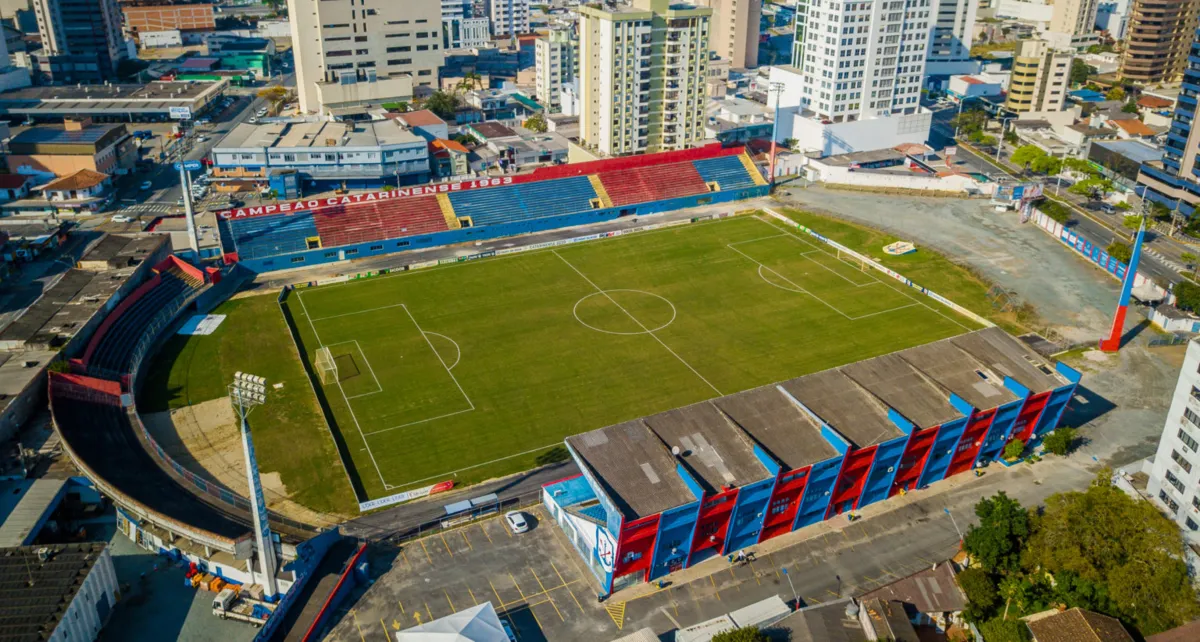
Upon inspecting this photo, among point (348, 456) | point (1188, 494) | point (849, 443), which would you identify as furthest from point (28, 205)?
point (1188, 494)

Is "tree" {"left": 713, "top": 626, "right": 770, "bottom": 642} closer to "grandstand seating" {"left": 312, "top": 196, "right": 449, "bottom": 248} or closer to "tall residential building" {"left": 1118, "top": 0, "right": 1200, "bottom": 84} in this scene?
"grandstand seating" {"left": 312, "top": 196, "right": 449, "bottom": 248}

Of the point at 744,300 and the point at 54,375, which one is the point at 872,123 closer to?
the point at 744,300

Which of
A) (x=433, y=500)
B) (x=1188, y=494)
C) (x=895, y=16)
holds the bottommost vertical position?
(x=433, y=500)

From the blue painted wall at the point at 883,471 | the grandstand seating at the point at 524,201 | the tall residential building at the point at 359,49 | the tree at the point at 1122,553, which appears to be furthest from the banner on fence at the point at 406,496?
the tall residential building at the point at 359,49

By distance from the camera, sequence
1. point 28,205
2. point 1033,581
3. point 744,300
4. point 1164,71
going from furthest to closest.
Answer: point 1164,71
point 28,205
point 744,300
point 1033,581

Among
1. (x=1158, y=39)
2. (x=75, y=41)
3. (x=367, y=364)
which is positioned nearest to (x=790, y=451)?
(x=367, y=364)

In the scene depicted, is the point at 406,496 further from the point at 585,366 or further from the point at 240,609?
the point at 585,366

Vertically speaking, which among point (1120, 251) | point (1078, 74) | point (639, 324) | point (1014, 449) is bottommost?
point (639, 324)
